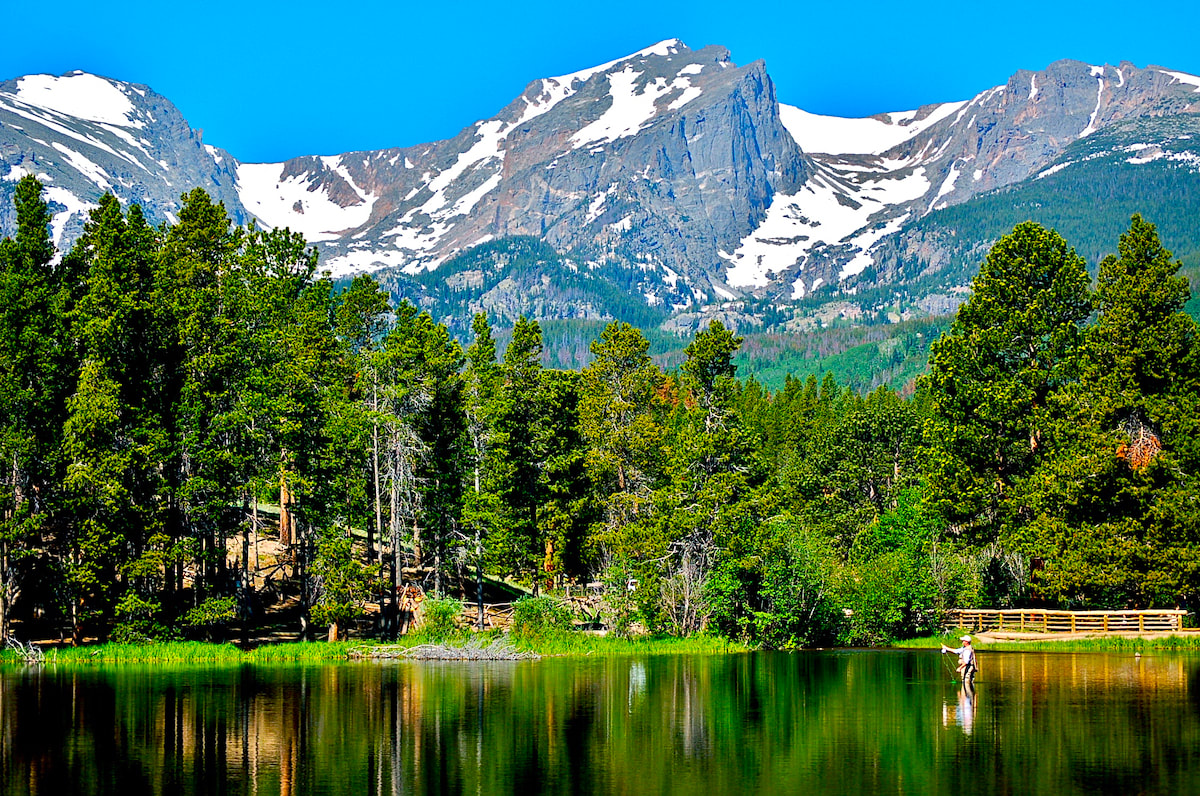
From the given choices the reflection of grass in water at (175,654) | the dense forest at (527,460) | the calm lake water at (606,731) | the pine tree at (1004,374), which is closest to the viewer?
the calm lake water at (606,731)

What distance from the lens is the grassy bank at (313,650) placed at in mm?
48938

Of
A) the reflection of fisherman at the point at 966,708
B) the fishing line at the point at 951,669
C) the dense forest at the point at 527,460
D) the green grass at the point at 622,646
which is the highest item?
the dense forest at the point at 527,460

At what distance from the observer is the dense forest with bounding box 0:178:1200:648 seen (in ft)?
167

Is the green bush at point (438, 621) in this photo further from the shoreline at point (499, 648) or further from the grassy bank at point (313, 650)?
the grassy bank at point (313, 650)

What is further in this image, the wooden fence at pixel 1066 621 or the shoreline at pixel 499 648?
the wooden fence at pixel 1066 621

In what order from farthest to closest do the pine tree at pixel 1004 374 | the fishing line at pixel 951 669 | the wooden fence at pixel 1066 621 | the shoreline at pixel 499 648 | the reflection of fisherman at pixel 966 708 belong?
the pine tree at pixel 1004 374 < the wooden fence at pixel 1066 621 < the shoreline at pixel 499 648 < the fishing line at pixel 951 669 < the reflection of fisherman at pixel 966 708

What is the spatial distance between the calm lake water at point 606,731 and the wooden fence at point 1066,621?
300 inches

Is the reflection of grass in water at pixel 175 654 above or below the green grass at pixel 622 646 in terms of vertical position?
above

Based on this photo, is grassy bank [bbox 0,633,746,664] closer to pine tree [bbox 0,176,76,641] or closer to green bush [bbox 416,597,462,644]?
green bush [bbox 416,597,462,644]

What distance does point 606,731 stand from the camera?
30.5m

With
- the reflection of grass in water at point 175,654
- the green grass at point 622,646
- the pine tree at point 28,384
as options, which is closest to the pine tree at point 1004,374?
the green grass at point 622,646

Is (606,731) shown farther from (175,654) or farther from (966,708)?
(175,654)

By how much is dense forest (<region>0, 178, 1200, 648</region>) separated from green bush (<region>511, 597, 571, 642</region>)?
307cm

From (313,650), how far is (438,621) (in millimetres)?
5896
